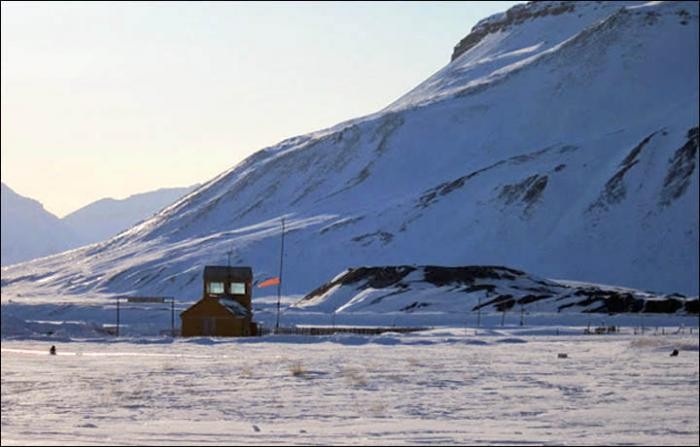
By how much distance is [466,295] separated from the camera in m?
124

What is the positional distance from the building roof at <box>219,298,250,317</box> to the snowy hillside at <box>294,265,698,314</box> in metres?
40.4

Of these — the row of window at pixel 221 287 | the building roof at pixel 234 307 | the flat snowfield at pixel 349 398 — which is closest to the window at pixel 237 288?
the row of window at pixel 221 287

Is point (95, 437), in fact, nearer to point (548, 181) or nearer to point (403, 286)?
point (403, 286)

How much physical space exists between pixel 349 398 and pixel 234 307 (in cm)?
4881

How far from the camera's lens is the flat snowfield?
21.8m

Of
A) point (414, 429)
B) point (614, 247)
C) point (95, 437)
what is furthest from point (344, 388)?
point (614, 247)

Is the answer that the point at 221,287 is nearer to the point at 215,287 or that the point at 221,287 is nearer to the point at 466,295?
the point at 215,287

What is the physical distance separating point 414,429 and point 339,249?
557 ft

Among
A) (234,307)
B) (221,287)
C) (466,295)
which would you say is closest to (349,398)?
(234,307)

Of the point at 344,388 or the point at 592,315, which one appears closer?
the point at 344,388

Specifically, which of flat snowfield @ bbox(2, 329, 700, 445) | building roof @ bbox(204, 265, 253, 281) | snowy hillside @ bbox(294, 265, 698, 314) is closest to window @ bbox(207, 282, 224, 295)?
building roof @ bbox(204, 265, 253, 281)

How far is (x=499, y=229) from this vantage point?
185125mm

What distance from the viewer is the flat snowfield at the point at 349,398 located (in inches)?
859

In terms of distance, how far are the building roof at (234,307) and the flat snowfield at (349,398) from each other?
25.2m
